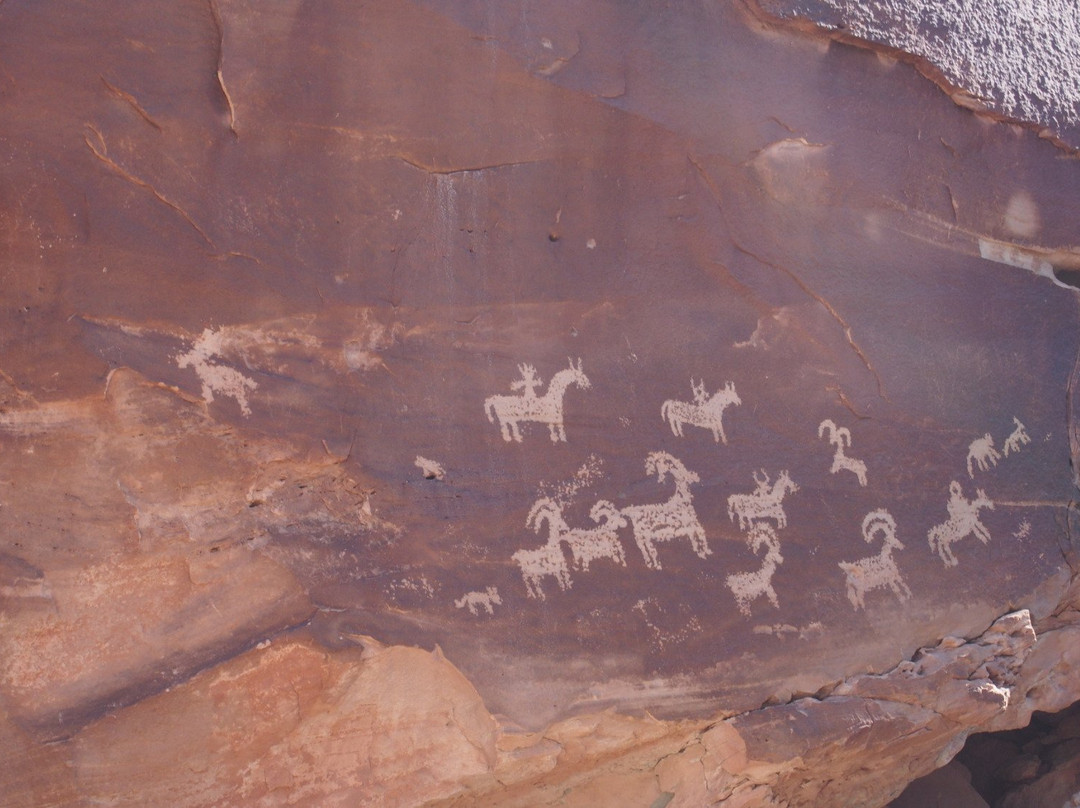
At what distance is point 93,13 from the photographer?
90.2 inches

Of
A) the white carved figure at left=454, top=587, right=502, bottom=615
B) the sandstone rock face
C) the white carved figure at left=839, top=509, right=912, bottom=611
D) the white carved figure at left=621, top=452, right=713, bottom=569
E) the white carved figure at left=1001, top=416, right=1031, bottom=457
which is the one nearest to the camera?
the sandstone rock face

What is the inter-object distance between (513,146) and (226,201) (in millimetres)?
837

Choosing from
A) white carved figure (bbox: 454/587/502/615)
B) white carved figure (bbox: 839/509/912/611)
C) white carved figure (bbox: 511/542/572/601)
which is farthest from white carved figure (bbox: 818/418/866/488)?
white carved figure (bbox: 454/587/502/615)

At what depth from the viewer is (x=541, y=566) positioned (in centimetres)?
250

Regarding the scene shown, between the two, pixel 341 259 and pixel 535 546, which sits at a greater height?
pixel 341 259

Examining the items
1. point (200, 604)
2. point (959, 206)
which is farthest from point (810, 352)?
point (200, 604)

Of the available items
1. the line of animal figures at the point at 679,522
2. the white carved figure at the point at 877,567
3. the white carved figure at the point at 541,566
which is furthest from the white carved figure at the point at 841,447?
the white carved figure at the point at 541,566

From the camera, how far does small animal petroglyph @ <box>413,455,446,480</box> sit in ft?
8.12

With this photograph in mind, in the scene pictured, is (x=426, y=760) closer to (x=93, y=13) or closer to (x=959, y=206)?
(x=93, y=13)

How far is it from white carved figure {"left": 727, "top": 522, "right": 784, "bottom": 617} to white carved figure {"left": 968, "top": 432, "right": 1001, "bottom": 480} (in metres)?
0.79

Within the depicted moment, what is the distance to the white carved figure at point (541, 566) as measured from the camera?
249cm

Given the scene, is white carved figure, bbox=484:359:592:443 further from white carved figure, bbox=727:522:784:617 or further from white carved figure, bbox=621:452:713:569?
white carved figure, bbox=727:522:784:617

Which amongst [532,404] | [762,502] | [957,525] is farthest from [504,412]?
[957,525]

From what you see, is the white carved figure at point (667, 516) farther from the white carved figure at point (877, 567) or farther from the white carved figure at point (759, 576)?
the white carved figure at point (877, 567)
